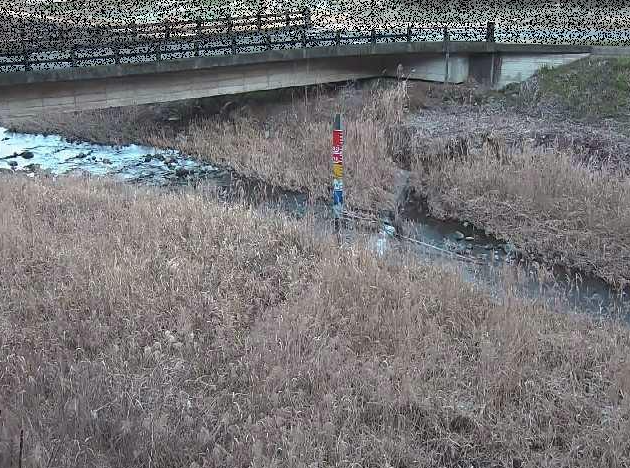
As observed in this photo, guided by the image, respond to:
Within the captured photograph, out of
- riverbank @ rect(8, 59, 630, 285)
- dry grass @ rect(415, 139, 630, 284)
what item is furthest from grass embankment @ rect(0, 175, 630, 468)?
riverbank @ rect(8, 59, 630, 285)

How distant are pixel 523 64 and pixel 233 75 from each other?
813 centimetres

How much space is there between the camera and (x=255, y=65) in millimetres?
17297

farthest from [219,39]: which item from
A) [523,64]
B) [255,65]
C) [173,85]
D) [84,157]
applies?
[523,64]

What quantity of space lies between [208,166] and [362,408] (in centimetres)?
1143

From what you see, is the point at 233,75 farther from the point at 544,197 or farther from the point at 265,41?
the point at 544,197

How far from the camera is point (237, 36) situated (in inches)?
671

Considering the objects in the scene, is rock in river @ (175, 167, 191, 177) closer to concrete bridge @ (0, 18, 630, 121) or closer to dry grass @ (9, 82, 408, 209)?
dry grass @ (9, 82, 408, 209)

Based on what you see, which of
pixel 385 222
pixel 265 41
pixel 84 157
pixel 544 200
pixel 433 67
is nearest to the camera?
pixel 544 200

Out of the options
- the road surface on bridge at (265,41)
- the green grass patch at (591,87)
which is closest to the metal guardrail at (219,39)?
the road surface on bridge at (265,41)

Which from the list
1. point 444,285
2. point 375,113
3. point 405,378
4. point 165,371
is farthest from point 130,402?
point 375,113

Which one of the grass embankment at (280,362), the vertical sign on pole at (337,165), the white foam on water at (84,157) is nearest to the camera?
the grass embankment at (280,362)

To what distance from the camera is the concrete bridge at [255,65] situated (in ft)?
49.4

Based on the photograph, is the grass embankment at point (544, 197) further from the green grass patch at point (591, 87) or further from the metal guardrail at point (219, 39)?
the metal guardrail at point (219, 39)

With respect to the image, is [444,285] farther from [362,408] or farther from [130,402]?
[130,402]
